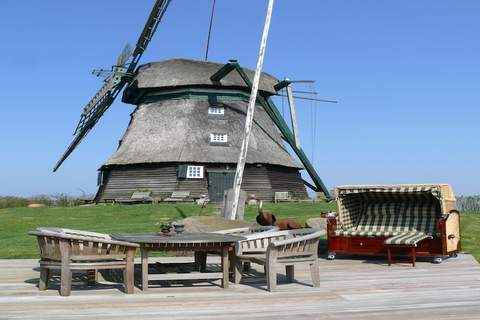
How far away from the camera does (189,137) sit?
3147cm

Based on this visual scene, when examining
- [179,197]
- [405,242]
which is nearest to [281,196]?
[179,197]

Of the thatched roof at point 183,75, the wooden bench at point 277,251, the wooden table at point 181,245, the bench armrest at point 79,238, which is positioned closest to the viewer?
the bench armrest at point 79,238

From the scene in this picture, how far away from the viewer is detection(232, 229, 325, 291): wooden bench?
747cm

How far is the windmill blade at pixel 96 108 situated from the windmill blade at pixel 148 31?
165 cm

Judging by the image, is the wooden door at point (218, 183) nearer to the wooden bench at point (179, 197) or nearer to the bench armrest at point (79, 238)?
the wooden bench at point (179, 197)

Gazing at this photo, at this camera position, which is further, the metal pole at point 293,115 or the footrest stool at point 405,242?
the metal pole at point 293,115

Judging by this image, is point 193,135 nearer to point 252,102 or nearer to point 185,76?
point 185,76

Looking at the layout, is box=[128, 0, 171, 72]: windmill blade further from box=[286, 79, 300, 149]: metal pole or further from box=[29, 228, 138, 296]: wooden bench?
box=[29, 228, 138, 296]: wooden bench

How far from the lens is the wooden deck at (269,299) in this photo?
5.79 metres

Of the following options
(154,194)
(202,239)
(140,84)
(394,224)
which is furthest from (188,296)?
(140,84)

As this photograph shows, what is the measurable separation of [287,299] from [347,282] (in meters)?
1.87

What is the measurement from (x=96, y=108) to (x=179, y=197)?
34.8 feet

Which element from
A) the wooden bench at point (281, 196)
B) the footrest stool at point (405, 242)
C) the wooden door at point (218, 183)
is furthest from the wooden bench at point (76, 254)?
the wooden bench at point (281, 196)

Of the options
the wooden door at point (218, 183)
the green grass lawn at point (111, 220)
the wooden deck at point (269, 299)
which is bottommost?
the wooden deck at point (269, 299)
